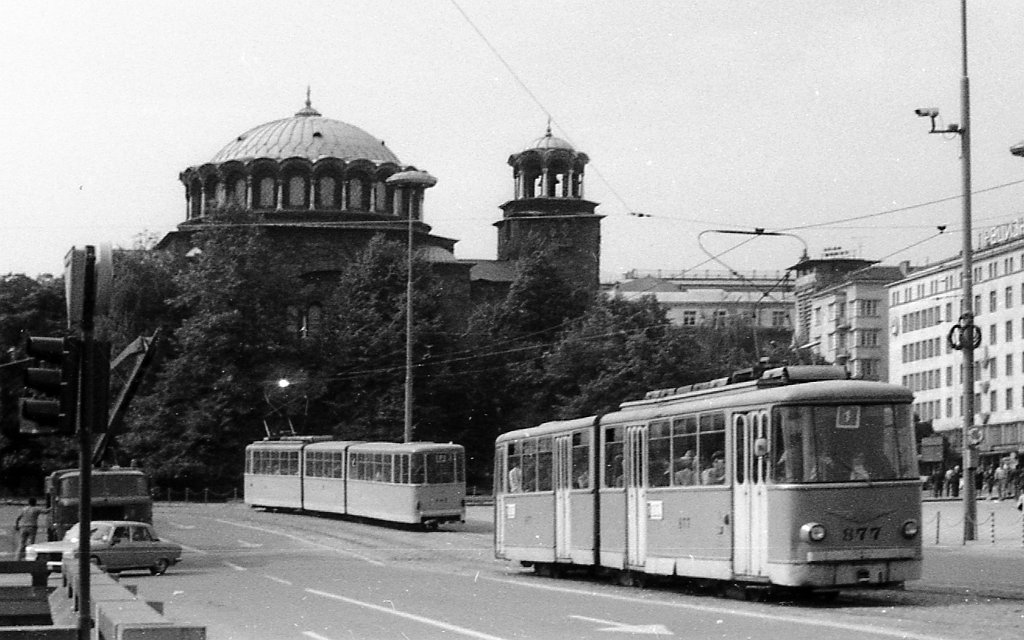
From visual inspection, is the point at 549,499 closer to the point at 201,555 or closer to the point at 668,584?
the point at 668,584

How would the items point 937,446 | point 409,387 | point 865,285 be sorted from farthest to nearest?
point 865,285, point 409,387, point 937,446

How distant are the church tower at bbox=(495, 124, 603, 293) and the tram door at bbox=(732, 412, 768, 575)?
7889 centimetres

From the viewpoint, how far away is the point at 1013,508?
45.0 m

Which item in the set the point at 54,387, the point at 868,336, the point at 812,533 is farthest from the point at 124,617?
the point at 868,336

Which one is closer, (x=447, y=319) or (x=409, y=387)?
(x=409, y=387)

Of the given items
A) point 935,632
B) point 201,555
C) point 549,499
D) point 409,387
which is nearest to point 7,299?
point 409,387

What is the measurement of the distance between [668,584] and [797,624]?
25.3 ft

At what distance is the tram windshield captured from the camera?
1977cm

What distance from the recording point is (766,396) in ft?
66.5

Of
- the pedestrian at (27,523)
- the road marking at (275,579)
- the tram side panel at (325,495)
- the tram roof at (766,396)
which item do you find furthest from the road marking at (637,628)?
the tram side panel at (325,495)

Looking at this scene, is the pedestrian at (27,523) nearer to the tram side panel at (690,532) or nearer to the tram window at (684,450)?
the tram side panel at (690,532)

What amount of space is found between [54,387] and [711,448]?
1185cm

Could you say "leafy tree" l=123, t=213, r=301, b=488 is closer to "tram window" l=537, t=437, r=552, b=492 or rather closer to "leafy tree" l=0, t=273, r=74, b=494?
"leafy tree" l=0, t=273, r=74, b=494

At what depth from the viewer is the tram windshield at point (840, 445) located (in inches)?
778
